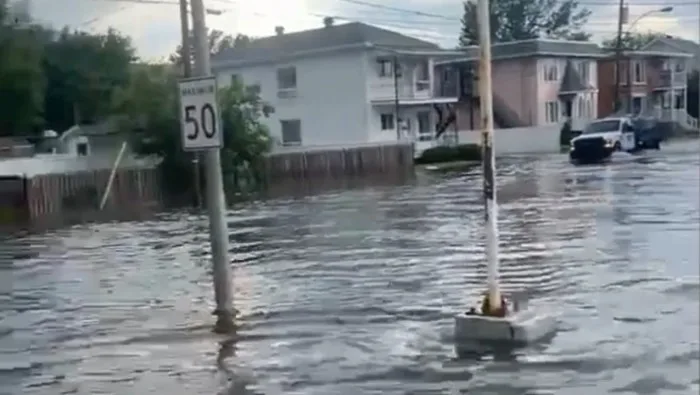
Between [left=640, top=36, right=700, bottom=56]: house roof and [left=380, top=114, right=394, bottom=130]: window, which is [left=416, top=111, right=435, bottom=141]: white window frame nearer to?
[left=380, top=114, right=394, bottom=130]: window

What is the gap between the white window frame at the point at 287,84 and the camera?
31047mm

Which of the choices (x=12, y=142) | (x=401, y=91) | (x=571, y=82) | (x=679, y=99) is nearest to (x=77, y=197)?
(x=12, y=142)

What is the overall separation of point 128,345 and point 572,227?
725cm

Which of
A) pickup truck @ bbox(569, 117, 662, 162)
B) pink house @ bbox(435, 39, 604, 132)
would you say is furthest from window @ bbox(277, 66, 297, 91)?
pickup truck @ bbox(569, 117, 662, 162)

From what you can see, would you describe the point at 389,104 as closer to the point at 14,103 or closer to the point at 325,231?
the point at 14,103

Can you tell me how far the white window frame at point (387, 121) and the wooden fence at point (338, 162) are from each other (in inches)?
152

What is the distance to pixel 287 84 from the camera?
31.5 meters

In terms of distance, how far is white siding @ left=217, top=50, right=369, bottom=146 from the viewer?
31016 mm

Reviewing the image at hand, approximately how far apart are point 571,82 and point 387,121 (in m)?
23.0

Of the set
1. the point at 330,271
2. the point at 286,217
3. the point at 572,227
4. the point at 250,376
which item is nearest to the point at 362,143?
the point at 286,217

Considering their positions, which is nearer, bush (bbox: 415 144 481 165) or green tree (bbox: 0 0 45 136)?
green tree (bbox: 0 0 45 136)

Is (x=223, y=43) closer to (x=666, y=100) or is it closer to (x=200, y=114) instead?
(x=200, y=114)

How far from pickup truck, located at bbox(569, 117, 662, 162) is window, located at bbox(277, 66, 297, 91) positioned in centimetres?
1370

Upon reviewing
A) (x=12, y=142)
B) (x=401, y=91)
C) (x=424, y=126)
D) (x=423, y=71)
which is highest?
(x=423, y=71)
